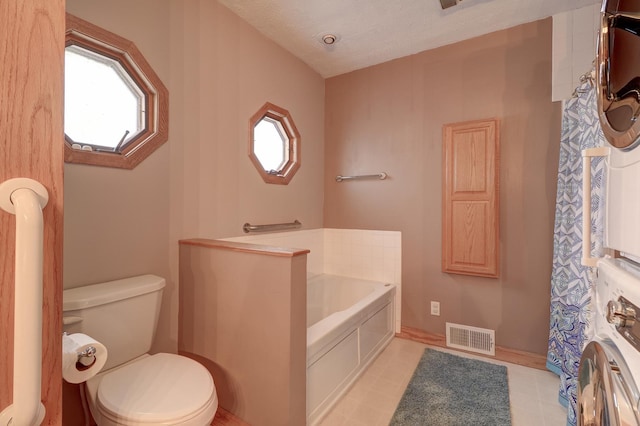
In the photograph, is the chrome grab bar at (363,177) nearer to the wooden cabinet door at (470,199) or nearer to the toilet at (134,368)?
the wooden cabinet door at (470,199)

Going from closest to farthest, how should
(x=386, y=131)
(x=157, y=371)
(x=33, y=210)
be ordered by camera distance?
(x=33, y=210) < (x=157, y=371) < (x=386, y=131)

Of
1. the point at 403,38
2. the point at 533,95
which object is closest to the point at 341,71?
the point at 403,38

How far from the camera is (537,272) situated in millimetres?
2158

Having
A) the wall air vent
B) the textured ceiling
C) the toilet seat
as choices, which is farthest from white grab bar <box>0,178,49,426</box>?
the wall air vent

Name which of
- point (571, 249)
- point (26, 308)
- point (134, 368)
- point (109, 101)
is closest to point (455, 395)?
point (571, 249)

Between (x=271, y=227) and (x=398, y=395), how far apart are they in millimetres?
1482

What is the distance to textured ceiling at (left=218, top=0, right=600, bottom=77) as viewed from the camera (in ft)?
6.56

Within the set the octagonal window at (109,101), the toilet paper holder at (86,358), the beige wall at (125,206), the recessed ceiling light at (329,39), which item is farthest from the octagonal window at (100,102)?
the recessed ceiling light at (329,39)

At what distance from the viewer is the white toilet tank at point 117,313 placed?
121cm

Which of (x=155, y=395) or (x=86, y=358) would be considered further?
(x=155, y=395)

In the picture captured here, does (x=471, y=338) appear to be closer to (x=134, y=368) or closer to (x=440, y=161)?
(x=440, y=161)

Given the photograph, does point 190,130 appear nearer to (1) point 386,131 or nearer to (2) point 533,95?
(1) point 386,131

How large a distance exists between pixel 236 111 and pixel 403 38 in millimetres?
1517

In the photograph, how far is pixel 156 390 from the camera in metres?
1.17
